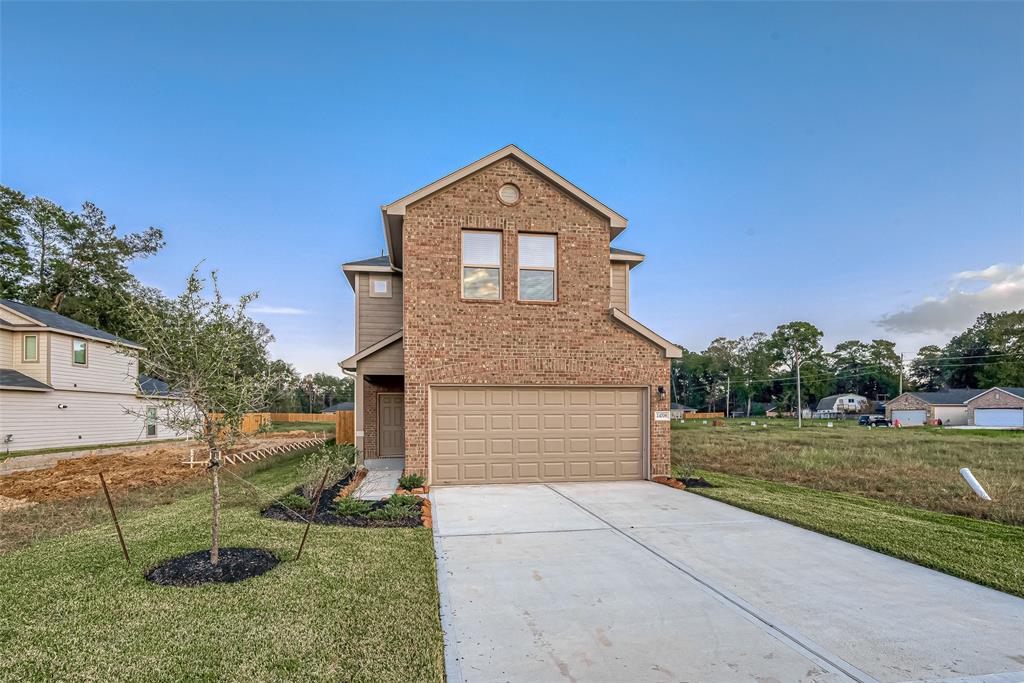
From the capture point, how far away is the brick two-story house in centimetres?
1059

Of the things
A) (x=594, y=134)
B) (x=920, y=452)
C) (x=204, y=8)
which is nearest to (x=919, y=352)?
(x=920, y=452)

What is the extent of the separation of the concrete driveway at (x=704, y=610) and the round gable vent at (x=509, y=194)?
689 centimetres

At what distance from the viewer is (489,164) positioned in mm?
10930

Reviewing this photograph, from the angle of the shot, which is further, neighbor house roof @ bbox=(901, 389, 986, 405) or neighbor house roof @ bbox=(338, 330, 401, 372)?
neighbor house roof @ bbox=(901, 389, 986, 405)

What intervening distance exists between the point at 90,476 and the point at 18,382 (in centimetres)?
1018

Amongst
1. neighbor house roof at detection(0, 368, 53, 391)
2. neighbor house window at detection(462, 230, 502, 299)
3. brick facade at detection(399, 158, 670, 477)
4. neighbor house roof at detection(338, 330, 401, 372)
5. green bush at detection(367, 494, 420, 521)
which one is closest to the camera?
green bush at detection(367, 494, 420, 521)

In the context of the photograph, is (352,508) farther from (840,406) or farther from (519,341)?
(840,406)

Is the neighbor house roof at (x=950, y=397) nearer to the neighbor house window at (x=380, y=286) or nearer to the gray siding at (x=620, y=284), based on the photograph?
the gray siding at (x=620, y=284)

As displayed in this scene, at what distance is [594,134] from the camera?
1636 cm

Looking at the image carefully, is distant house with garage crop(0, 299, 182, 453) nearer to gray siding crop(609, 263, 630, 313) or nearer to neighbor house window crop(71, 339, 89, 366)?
neighbor house window crop(71, 339, 89, 366)

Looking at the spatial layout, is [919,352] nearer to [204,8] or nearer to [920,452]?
[920,452]

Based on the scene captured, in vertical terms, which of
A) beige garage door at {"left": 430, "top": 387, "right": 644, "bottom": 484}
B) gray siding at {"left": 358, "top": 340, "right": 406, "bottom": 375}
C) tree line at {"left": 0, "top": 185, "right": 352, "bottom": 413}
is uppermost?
tree line at {"left": 0, "top": 185, "right": 352, "bottom": 413}

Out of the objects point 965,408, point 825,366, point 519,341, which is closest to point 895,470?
point 519,341

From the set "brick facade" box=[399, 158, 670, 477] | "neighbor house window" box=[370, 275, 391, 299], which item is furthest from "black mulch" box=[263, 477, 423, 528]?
"neighbor house window" box=[370, 275, 391, 299]
